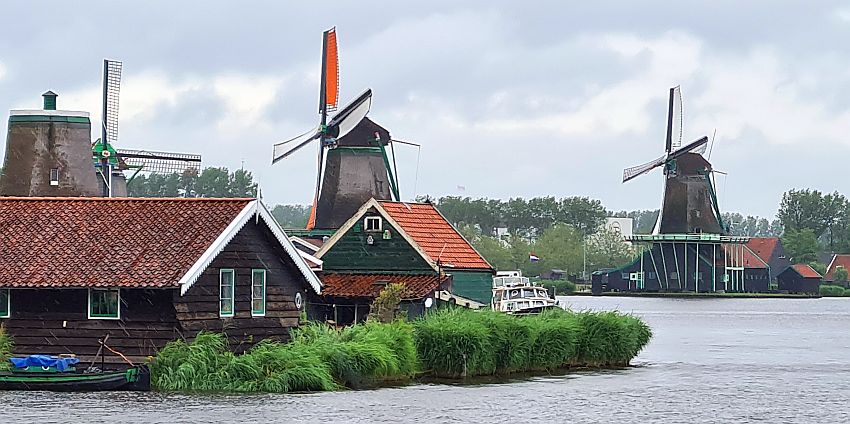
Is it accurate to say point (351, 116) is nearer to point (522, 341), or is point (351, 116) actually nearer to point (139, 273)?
point (522, 341)

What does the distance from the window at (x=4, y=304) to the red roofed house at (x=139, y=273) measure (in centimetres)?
2

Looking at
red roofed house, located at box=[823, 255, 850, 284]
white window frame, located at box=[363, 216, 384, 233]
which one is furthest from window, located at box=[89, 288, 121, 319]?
red roofed house, located at box=[823, 255, 850, 284]

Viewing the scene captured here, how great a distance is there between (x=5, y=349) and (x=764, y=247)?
110 m

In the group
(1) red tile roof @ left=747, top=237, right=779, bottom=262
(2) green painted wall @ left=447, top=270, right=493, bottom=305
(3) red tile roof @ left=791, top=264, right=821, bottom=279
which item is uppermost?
(1) red tile roof @ left=747, top=237, right=779, bottom=262

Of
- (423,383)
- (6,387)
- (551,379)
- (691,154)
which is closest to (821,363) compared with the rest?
(551,379)

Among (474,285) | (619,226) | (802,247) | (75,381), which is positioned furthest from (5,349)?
(619,226)

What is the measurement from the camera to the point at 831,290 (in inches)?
5694

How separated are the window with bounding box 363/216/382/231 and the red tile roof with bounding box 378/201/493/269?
0.44m

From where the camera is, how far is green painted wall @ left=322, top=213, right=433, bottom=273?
4291cm

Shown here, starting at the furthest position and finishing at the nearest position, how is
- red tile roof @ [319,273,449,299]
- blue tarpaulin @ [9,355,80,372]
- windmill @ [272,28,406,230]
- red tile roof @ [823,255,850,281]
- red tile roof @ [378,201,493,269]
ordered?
red tile roof @ [823,255,850,281] → windmill @ [272,28,406,230] → red tile roof @ [378,201,493,269] → red tile roof @ [319,273,449,299] → blue tarpaulin @ [9,355,80,372]

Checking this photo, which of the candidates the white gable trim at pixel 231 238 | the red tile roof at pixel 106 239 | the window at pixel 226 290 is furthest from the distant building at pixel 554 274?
the window at pixel 226 290

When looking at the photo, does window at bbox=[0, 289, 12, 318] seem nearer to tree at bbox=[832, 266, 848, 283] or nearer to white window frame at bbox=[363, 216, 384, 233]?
white window frame at bbox=[363, 216, 384, 233]

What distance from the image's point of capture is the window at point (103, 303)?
31.8 metres

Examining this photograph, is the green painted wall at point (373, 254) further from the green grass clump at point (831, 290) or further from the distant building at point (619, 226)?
the distant building at point (619, 226)
